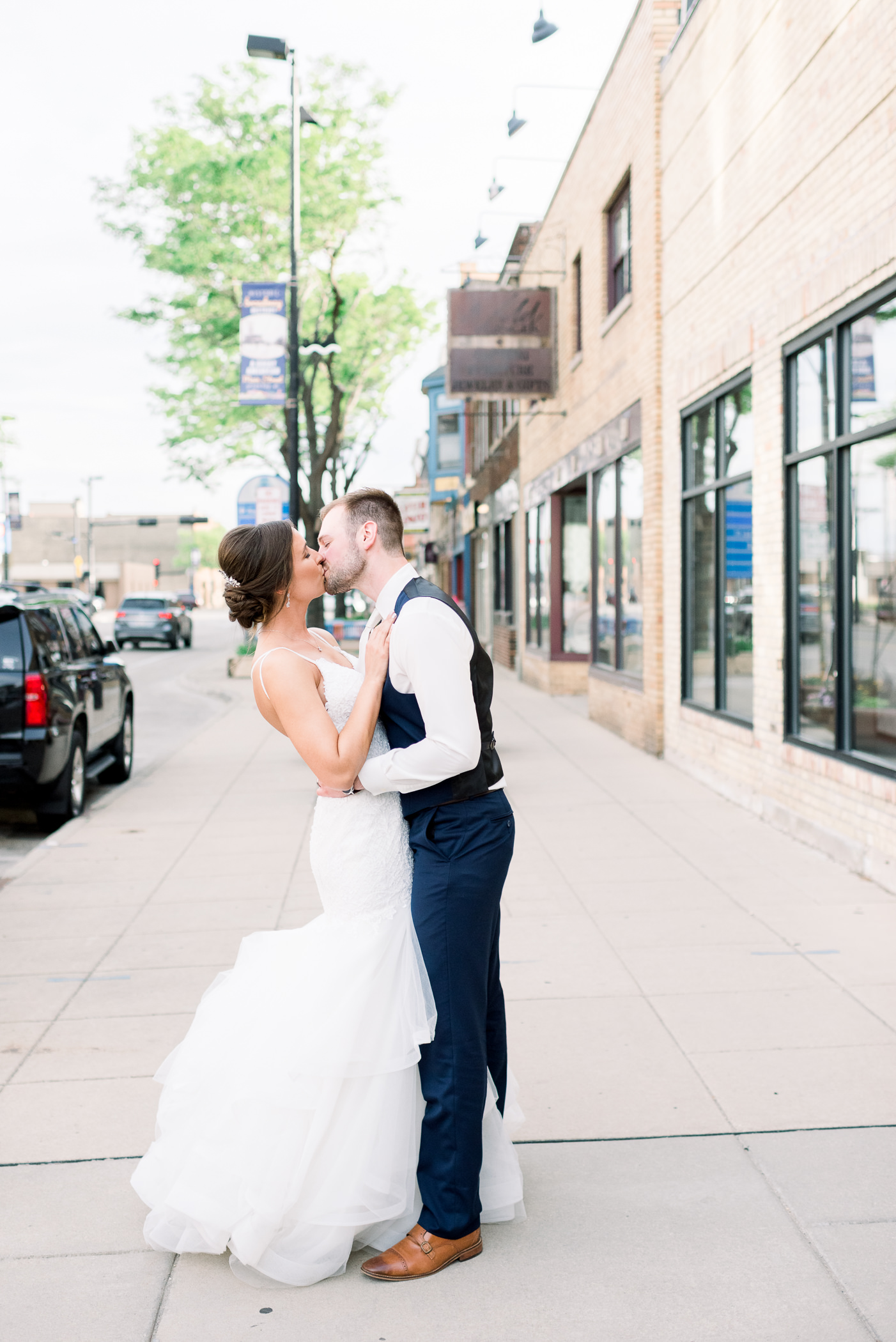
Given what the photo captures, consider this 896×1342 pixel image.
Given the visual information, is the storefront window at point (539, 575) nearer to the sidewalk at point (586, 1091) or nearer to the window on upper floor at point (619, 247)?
the window on upper floor at point (619, 247)

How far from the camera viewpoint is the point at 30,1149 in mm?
3762

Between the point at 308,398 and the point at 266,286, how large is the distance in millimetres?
5667

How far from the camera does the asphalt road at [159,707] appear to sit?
9781 mm

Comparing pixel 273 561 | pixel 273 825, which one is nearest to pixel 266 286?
pixel 273 825

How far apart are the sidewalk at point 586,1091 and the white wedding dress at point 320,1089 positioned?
146 mm

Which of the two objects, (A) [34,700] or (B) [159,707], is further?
(B) [159,707]

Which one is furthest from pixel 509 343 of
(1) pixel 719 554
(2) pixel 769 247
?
(2) pixel 769 247

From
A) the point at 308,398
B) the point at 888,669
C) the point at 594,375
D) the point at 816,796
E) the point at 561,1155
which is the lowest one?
the point at 561,1155

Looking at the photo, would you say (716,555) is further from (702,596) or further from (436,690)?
(436,690)

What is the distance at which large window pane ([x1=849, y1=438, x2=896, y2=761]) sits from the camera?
6859 millimetres

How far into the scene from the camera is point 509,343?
17672 mm

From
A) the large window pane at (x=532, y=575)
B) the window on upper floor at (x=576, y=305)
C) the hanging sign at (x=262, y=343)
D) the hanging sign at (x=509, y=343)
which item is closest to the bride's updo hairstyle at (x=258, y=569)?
the window on upper floor at (x=576, y=305)

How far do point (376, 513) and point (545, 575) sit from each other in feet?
55.5

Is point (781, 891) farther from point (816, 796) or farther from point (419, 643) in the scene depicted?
point (419, 643)
